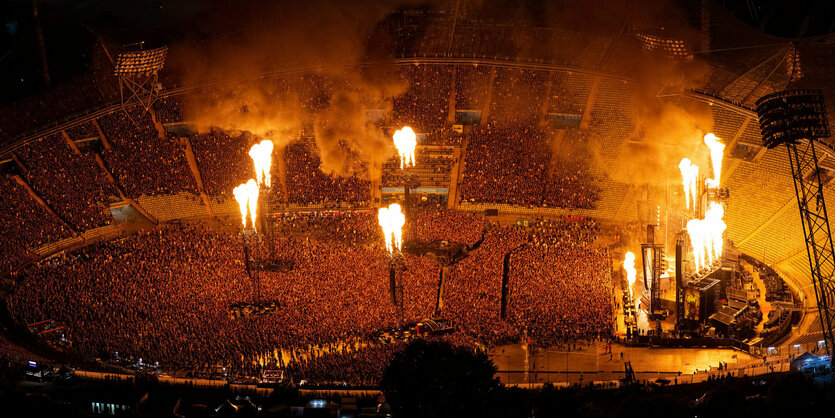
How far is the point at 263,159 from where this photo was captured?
41.2 m

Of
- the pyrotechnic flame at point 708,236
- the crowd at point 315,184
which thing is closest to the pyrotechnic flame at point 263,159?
the crowd at point 315,184

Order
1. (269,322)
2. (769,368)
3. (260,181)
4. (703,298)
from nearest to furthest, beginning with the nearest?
(769,368) < (269,322) < (703,298) < (260,181)

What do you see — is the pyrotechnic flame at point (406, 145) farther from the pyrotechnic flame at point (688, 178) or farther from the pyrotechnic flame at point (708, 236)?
the pyrotechnic flame at point (708, 236)

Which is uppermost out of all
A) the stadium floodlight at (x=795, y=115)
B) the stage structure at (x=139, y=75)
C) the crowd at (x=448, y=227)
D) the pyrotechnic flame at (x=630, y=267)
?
the stage structure at (x=139, y=75)

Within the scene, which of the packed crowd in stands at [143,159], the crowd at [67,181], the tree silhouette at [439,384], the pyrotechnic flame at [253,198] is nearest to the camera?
the tree silhouette at [439,384]

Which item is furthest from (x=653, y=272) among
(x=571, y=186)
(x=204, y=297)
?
(x=204, y=297)

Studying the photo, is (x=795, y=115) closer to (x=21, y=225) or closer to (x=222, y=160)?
(x=222, y=160)

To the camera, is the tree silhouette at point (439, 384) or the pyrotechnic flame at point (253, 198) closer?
the tree silhouette at point (439, 384)

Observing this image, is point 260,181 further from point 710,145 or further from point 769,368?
point 769,368

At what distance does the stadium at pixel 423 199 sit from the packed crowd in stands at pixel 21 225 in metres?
0.11

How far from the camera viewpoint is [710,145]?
3691 cm

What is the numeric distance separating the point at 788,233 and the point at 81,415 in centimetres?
2769

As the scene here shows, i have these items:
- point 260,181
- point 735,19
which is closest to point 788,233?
point 735,19

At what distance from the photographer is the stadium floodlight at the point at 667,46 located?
40344mm
